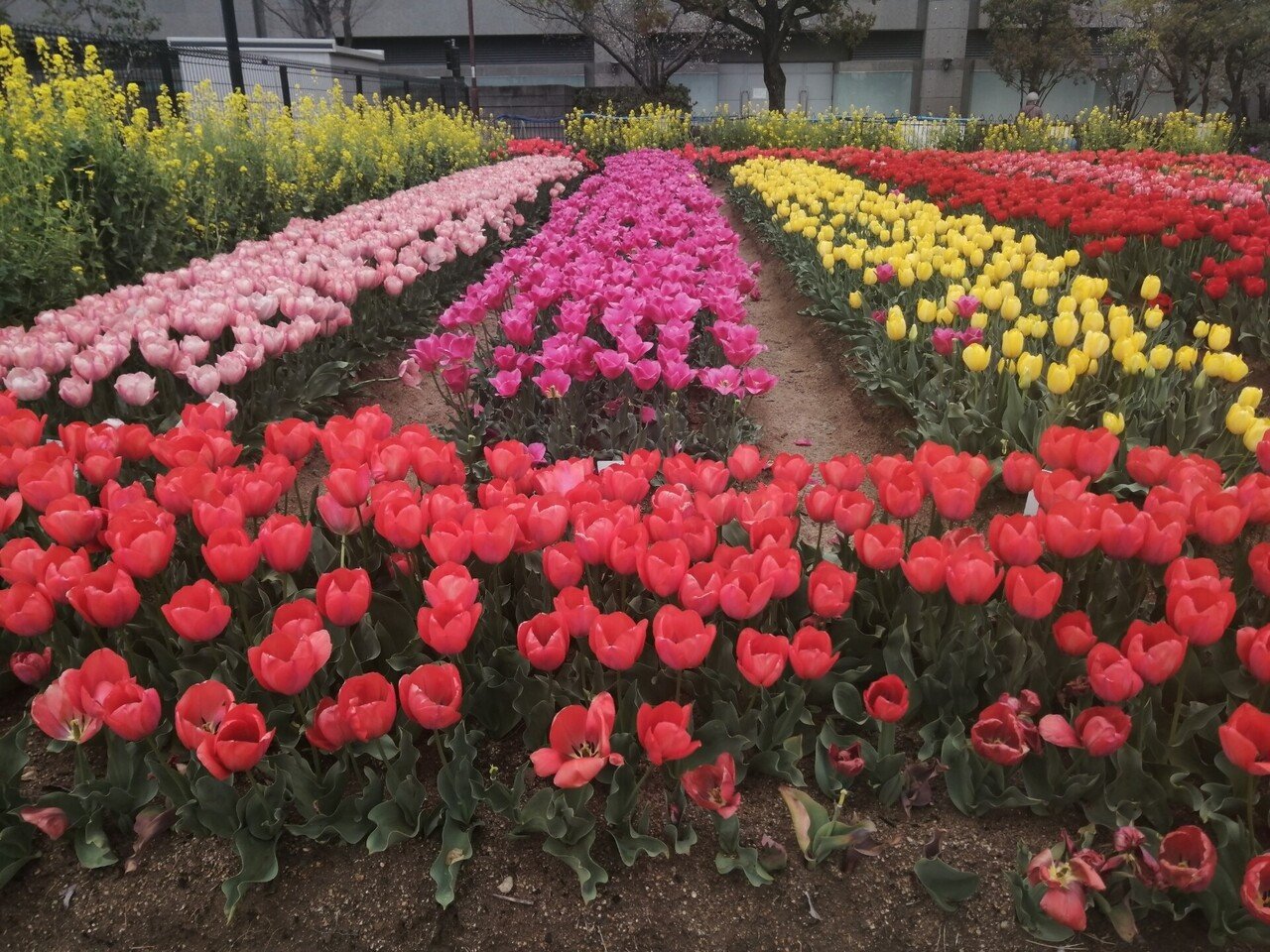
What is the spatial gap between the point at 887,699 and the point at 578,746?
1.96 feet

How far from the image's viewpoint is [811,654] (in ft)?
5.40

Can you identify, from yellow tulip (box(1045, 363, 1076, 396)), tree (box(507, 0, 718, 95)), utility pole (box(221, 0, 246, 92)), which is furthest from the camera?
tree (box(507, 0, 718, 95))

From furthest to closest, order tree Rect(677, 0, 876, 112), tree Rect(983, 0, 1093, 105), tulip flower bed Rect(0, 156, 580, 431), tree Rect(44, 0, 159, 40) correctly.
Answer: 1. tree Rect(983, 0, 1093, 105)
2. tree Rect(677, 0, 876, 112)
3. tree Rect(44, 0, 159, 40)
4. tulip flower bed Rect(0, 156, 580, 431)

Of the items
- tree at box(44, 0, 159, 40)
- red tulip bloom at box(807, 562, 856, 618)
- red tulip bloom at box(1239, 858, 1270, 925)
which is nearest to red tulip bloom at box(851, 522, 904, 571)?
red tulip bloom at box(807, 562, 856, 618)

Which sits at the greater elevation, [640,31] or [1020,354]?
[640,31]

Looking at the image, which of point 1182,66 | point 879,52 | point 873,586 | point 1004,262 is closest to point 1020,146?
point 1182,66

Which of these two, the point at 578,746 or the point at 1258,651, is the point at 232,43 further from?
the point at 1258,651

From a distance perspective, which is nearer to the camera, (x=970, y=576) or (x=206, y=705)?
(x=206, y=705)

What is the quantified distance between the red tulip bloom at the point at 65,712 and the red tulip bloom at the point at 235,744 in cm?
28

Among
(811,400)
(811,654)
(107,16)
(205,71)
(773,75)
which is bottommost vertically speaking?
(811,400)

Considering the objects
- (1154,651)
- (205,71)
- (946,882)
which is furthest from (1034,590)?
(205,71)

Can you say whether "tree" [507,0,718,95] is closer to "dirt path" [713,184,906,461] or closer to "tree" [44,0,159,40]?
"tree" [44,0,159,40]

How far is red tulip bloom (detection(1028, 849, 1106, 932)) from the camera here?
4.61ft

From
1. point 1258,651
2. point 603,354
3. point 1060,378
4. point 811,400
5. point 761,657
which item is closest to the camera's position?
point 1258,651
